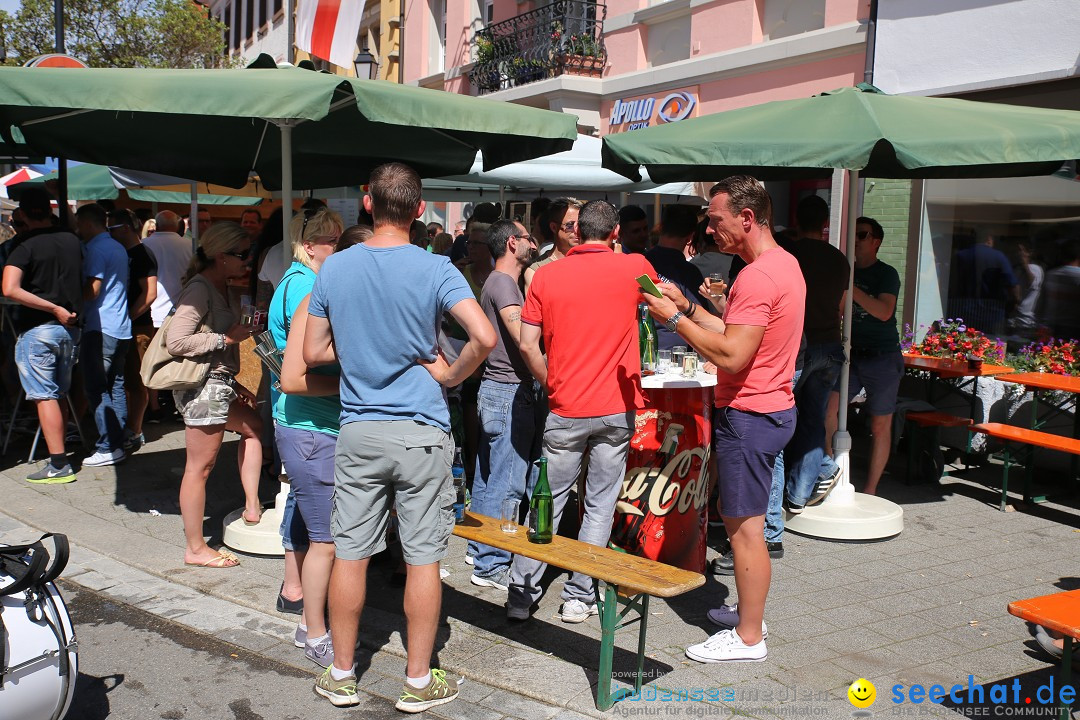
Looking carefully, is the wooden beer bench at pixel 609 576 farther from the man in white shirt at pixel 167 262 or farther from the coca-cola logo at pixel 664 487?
the man in white shirt at pixel 167 262

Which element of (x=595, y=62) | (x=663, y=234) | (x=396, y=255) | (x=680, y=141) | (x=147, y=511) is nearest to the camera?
(x=396, y=255)

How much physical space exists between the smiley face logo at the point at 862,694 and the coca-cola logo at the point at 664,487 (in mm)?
1351

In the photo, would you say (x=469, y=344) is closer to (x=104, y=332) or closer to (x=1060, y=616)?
(x=1060, y=616)

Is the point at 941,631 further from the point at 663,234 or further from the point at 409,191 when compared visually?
the point at 409,191

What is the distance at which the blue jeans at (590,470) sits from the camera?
14.3ft

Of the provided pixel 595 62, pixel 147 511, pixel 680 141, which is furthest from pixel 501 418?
pixel 595 62

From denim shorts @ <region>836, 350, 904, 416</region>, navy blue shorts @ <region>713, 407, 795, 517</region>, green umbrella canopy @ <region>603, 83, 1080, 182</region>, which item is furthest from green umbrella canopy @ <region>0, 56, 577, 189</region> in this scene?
denim shorts @ <region>836, 350, 904, 416</region>

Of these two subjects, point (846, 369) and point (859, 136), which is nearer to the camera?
point (859, 136)

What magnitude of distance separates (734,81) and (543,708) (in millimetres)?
10902

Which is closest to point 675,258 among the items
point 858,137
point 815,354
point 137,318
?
point 815,354

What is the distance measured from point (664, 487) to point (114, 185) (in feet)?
33.3

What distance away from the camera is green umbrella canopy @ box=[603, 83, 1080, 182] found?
190 inches

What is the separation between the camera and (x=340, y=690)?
3631 millimetres

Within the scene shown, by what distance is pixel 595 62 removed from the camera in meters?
16.0
